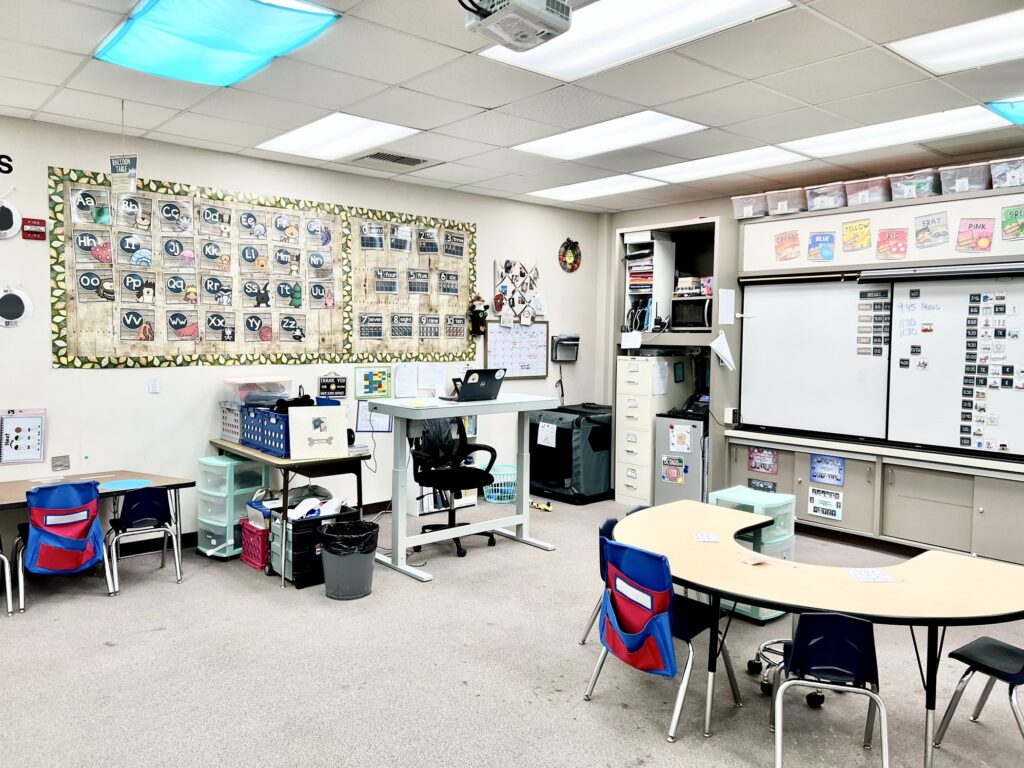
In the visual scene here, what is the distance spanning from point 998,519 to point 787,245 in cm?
238

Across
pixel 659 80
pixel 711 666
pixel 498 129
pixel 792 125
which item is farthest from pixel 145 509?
pixel 792 125

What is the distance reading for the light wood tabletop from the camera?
246 centimetres

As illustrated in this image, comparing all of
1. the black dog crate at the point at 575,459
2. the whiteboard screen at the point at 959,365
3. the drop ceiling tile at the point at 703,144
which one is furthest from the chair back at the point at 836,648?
the black dog crate at the point at 575,459

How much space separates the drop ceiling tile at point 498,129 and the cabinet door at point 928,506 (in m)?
3.43

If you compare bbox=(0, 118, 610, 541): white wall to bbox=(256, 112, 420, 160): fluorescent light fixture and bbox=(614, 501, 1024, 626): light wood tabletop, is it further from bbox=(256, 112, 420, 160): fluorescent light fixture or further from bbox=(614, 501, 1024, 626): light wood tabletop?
bbox=(614, 501, 1024, 626): light wood tabletop

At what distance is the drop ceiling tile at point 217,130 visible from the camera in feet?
14.6

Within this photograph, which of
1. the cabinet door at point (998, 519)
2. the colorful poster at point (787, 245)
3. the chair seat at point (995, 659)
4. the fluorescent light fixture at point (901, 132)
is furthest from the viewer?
the colorful poster at point (787, 245)

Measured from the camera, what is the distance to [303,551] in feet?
14.6

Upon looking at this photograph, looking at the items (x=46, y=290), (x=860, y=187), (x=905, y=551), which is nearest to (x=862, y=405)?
(x=905, y=551)

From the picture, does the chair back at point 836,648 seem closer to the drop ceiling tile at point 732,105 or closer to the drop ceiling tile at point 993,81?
the drop ceiling tile at point 732,105

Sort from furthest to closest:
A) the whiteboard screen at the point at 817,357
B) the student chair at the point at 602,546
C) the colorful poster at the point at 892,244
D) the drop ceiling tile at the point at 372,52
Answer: the whiteboard screen at the point at 817,357 → the colorful poster at the point at 892,244 → the drop ceiling tile at the point at 372,52 → the student chair at the point at 602,546

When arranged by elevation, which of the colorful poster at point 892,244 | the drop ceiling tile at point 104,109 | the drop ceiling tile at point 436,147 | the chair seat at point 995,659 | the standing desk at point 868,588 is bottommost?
the chair seat at point 995,659

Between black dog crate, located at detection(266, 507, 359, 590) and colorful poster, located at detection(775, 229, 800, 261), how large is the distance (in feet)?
12.7

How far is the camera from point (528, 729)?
9.50 ft
